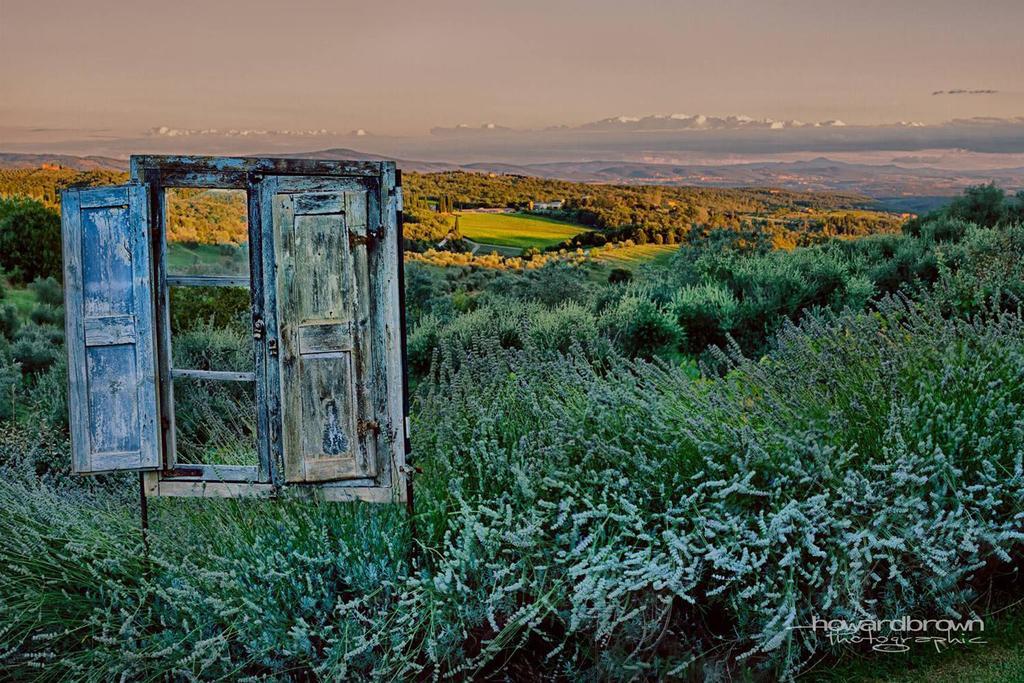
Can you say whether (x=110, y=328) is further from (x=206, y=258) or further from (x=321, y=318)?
(x=206, y=258)

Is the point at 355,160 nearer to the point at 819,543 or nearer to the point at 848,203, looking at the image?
the point at 819,543

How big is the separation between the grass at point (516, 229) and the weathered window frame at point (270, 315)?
775cm

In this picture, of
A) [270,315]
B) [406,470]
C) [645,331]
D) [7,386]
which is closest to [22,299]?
[7,386]

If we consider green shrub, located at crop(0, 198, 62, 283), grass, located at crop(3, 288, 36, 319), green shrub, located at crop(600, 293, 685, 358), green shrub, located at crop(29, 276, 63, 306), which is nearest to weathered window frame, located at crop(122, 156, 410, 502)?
green shrub, located at crop(600, 293, 685, 358)

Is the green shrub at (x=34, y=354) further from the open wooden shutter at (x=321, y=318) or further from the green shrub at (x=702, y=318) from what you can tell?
the open wooden shutter at (x=321, y=318)

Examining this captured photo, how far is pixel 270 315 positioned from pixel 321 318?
188 millimetres

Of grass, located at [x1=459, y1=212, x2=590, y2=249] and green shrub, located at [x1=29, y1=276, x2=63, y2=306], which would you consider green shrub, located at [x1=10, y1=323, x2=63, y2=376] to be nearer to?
green shrub, located at [x1=29, y1=276, x2=63, y2=306]

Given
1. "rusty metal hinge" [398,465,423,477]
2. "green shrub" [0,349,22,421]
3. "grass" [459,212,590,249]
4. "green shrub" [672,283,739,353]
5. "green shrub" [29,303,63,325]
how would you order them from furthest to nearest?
1. "grass" [459,212,590,249]
2. "green shrub" [29,303,63,325]
3. "green shrub" [672,283,739,353]
4. "green shrub" [0,349,22,421]
5. "rusty metal hinge" [398,465,423,477]

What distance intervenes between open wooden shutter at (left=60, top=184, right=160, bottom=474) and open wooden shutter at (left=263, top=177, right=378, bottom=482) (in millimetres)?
511

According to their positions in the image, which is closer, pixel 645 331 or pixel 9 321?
pixel 645 331

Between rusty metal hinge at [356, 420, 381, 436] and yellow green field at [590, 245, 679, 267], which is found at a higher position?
yellow green field at [590, 245, 679, 267]

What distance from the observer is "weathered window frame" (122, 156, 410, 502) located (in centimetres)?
379

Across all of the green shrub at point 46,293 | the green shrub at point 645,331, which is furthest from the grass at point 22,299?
A: the green shrub at point 645,331

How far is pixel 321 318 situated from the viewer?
3809 mm
